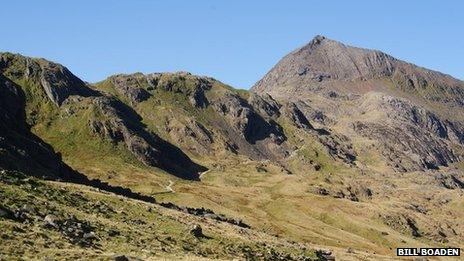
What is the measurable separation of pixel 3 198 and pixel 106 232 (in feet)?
36.1

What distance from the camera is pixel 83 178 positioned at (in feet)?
500

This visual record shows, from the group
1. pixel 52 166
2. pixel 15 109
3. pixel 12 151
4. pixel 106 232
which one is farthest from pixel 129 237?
pixel 15 109

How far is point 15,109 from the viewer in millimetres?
180625

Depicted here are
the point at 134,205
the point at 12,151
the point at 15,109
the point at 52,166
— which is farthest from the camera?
the point at 15,109

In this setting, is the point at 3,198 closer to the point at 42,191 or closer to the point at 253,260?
the point at 42,191

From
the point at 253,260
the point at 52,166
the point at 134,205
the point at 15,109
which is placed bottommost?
the point at 253,260

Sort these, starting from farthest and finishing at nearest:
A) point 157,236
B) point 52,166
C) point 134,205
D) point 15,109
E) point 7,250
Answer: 1. point 15,109
2. point 52,166
3. point 134,205
4. point 157,236
5. point 7,250

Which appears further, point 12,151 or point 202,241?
point 12,151

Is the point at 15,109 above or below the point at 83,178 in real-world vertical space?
above

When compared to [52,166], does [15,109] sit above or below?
above

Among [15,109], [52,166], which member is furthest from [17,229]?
[15,109]

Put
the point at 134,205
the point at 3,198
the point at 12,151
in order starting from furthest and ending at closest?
the point at 12,151 < the point at 134,205 < the point at 3,198

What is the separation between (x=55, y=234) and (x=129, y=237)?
11276mm

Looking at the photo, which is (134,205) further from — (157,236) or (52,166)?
(52,166)
